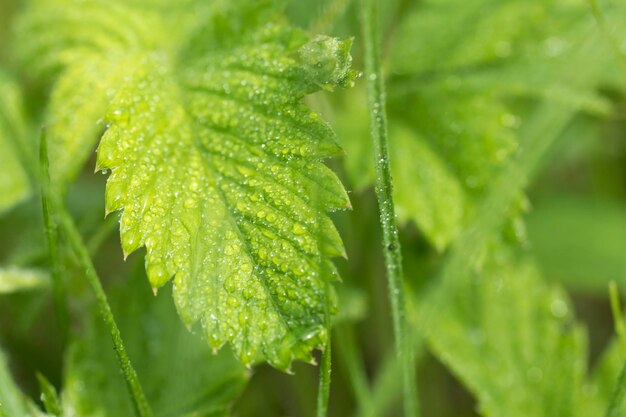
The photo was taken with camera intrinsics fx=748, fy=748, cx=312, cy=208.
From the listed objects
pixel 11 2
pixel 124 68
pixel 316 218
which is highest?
pixel 11 2

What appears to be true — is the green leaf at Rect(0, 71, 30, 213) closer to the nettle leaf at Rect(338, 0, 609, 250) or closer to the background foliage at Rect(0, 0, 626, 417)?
the background foliage at Rect(0, 0, 626, 417)

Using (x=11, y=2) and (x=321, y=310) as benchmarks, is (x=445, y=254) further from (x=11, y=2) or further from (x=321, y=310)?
(x=11, y=2)

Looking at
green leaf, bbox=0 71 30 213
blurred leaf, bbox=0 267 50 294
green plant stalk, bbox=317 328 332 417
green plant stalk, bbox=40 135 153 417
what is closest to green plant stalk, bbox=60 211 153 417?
green plant stalk, bbox=40 135 153 417

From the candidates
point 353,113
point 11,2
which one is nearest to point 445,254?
point 353,113

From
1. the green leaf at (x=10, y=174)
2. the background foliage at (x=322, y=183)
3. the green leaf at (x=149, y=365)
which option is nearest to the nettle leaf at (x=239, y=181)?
the background foliage at (x=322, y=183)

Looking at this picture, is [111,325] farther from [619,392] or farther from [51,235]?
[619,392]

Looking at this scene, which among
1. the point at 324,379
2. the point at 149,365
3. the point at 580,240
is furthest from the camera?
the point at 580,240

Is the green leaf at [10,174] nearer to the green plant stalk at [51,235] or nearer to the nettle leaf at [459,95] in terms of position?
the green plant stalk at [51,235]

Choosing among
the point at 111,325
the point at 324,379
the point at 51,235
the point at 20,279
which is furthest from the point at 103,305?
the point at 20,279
